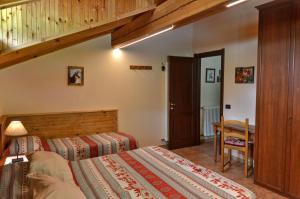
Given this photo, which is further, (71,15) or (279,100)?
(279,100)

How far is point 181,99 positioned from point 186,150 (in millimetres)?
1190

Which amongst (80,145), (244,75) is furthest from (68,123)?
(244,75)

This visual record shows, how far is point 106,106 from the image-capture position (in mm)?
4715

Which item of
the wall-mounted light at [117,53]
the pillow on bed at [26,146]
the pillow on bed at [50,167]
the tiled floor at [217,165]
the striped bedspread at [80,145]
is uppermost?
the wall-mounted light at [117,53]

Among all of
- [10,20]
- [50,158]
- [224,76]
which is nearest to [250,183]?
[224,76]

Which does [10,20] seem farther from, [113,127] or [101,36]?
[113,127]

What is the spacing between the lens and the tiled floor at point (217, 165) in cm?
320

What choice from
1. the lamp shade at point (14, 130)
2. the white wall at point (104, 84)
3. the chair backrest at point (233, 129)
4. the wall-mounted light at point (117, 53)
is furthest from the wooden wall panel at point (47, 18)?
the chair backrest at point (233, 129)

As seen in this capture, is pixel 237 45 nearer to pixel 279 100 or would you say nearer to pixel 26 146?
pixel 279 100

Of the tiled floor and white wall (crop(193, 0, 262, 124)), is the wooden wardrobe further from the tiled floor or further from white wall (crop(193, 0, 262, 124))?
white wall (crop(193, 0, 262, 124))

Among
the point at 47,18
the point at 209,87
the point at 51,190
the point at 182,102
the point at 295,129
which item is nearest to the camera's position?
the point at 51,190

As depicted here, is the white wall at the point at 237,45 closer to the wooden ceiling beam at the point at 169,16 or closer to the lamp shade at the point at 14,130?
the wooden ceiling beam at the point at 169,16

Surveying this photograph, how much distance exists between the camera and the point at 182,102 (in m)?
5.43

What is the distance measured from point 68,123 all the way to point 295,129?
144 inches
